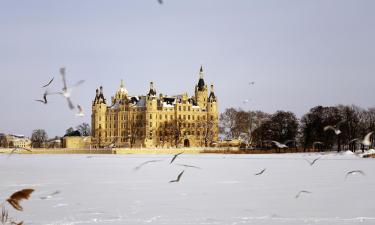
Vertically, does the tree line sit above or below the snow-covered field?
above

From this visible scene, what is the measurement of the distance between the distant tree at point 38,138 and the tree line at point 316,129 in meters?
53.8

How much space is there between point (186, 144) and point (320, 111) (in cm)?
4178

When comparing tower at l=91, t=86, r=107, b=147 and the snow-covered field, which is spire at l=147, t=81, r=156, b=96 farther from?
the snow-covered field

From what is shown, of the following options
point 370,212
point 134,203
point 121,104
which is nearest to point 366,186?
point 370,212

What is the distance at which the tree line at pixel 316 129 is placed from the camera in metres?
87.2

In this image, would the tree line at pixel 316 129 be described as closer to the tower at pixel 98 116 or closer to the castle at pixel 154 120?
the castle at pixel 154 120

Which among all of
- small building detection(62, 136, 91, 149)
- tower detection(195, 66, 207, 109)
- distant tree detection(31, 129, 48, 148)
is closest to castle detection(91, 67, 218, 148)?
tower detection(195, 66, 207, 109)

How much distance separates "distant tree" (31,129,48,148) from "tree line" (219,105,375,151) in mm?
53765

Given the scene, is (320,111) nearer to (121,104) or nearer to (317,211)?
(121,104)

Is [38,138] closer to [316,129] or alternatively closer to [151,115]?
[151,115]

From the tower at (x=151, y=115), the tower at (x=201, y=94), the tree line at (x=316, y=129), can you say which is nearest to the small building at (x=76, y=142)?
the tower at (x=151, y=115)

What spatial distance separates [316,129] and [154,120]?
5541 centimetres

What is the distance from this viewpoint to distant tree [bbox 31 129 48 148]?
462 feet

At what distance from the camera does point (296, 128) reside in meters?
100
